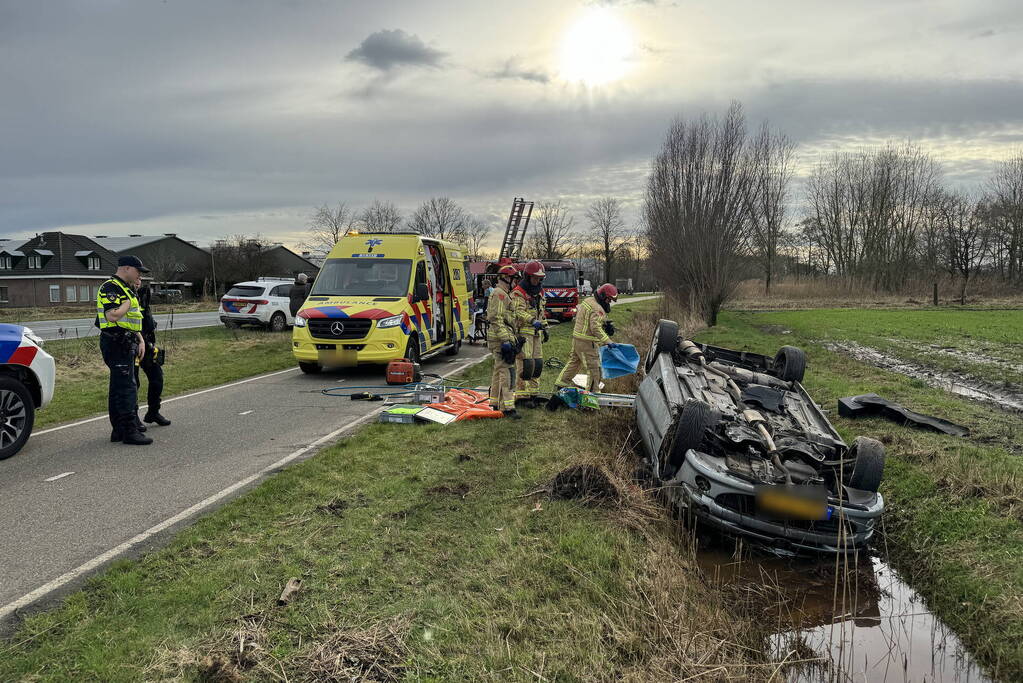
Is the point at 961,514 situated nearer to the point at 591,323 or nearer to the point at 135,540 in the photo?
the point at 591,323

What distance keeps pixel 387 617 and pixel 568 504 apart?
6.72 feet

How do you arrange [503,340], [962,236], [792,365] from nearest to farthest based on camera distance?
[792,365] → [503,340] → [962,236]

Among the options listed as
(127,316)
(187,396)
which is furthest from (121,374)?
(187,396)

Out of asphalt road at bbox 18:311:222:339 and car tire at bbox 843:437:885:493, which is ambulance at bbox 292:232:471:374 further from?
car tire at bbox 843:437:885:493

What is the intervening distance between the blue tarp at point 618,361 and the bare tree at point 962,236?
44.7m

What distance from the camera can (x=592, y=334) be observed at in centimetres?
897

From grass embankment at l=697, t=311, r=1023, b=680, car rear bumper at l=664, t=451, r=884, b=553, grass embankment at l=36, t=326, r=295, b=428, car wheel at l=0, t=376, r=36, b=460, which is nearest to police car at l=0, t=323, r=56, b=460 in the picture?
car wheel at l=0, t=376, r=36, b=460

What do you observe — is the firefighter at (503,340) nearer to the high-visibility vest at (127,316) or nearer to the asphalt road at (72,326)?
the high-visibility vest at (127,316)

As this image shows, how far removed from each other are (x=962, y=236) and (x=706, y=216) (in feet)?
107

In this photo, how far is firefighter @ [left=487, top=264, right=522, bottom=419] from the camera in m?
7.95

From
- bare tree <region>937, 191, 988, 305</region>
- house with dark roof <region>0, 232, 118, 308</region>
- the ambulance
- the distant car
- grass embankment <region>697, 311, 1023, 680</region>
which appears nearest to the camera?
grass embankment <region>697, 311, 1023, 680</region>

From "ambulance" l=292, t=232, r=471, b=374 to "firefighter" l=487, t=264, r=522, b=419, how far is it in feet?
10.5

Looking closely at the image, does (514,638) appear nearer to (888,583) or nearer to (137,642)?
(137,642)

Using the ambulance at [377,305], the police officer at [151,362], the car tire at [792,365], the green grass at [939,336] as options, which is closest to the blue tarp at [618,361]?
the car tire at [792,365]
